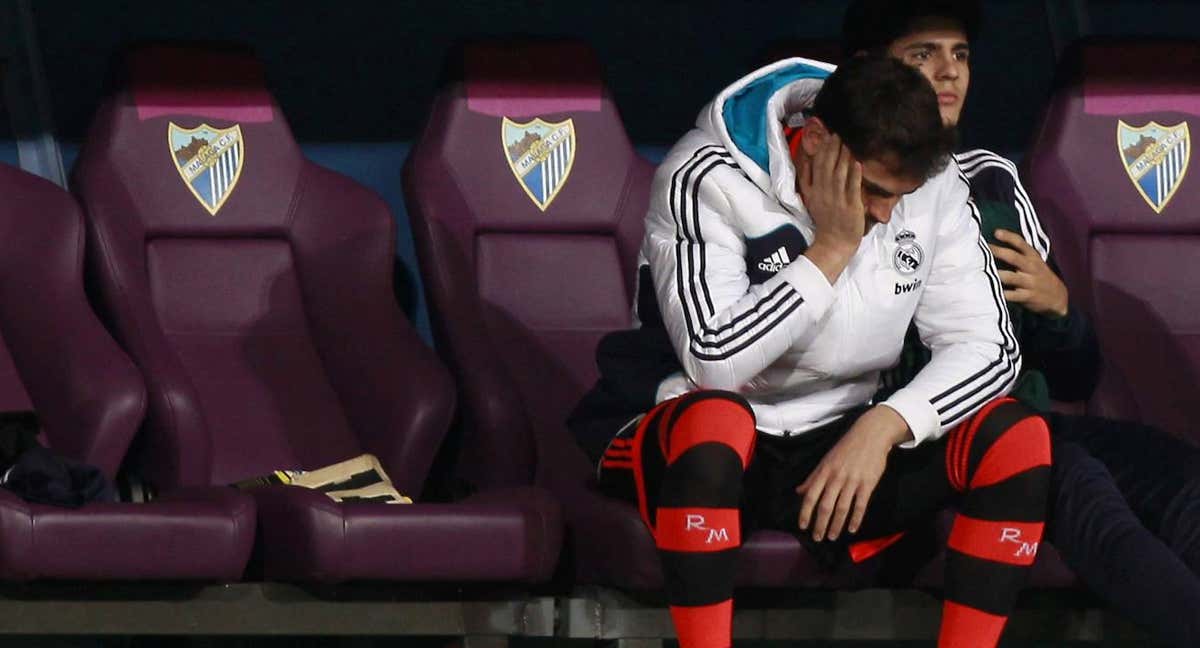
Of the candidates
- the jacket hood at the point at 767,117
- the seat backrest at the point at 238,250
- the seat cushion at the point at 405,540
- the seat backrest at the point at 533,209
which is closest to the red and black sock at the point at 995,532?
the jacket hood at the point at 767,117

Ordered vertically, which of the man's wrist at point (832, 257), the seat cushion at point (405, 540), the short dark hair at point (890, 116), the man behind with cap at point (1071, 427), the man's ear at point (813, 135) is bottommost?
the seat cushion at point (405, 540)

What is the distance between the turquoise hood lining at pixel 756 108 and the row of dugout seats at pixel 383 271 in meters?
0.49

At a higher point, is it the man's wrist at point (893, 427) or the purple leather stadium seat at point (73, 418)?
the man's wrist at point (893, 427)

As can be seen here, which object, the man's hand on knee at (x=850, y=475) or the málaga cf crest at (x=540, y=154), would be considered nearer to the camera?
the man's hand on knee at (x=850, y=475)

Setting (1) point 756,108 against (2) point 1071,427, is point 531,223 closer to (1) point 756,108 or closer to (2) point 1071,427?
(1) point 756,108

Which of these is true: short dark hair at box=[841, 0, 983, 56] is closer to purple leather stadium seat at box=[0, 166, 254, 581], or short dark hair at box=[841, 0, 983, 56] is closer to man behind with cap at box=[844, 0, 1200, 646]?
man behind with cap at box=[844, 0, 1200, 646]

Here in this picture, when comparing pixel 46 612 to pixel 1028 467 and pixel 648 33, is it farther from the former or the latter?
Answer: pixel 648 33

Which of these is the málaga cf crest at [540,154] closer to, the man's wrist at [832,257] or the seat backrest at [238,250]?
the seat backrest at [238,250]

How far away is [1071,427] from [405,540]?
34.3 inches

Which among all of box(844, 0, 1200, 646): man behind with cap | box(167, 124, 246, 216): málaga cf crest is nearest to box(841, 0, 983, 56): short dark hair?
box(844, 0, 1200, 646): man behind with cap

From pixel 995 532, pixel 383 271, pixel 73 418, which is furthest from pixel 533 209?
pixel 995 532

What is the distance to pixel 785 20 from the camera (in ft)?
11.2

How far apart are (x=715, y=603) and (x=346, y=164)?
4.63 ft

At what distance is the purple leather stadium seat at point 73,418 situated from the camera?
7.63 feet
